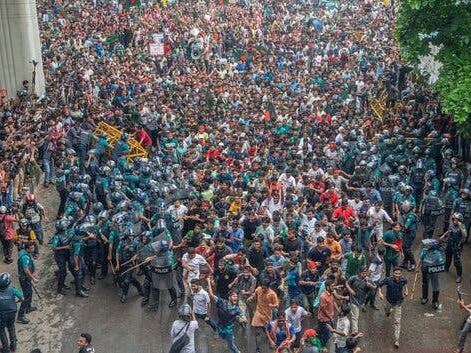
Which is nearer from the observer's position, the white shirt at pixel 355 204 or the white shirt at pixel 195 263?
the white shirt at pixel 195 263

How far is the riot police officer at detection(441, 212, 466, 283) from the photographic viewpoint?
1224cm

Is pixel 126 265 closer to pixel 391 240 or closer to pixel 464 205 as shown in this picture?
pixel 391 240

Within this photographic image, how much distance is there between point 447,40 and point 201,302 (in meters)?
9.12

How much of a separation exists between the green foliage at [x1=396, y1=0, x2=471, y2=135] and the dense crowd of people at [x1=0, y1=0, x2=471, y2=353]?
1634 millimetres

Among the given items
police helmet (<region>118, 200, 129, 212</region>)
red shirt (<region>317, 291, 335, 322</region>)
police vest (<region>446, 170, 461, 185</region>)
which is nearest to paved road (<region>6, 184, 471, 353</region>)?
red shirt (<region>317, 291, 335, 322</region>)

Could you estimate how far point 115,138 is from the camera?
1850cm

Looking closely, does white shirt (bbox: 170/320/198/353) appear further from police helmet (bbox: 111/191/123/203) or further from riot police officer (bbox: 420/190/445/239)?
riot police officer (bbox: 420/190/445/239)

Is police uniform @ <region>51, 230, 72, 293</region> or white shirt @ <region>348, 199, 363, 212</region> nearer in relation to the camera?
police uniform @ <region>51, 230, 72, 293</region>

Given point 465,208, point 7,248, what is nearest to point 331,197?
point 465,208

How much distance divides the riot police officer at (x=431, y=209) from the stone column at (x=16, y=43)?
15.0 metres

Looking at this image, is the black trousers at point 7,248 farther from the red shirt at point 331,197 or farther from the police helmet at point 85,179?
the red shirt at point 331,197

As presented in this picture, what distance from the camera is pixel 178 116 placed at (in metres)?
20.5

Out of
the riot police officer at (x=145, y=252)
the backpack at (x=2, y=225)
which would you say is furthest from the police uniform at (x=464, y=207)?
the backpack at (x=2, y=225)

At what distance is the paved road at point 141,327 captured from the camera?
35.9 ft
